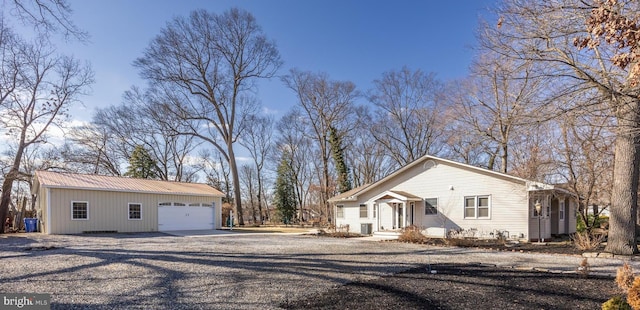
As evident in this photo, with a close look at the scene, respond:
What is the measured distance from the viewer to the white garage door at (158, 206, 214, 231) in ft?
67.4

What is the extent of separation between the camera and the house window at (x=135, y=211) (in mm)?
19141

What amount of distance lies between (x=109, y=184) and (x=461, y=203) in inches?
704

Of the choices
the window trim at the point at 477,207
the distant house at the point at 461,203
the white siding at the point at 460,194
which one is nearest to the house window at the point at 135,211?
the distant house at the point at 461,203

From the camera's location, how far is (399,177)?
1861 centimetres

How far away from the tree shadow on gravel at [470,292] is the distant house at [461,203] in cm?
831

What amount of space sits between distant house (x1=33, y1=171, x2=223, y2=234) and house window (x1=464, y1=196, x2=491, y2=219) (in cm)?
1531

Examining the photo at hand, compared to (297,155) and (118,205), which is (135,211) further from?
(297,155)

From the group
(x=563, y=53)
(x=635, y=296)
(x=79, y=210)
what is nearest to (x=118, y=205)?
(x=79, y=210)

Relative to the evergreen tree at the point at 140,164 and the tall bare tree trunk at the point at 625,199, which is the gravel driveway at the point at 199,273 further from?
the evergreen tree at the point at 140,164

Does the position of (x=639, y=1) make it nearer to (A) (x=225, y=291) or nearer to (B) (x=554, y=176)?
(A) (x=225, y=291)

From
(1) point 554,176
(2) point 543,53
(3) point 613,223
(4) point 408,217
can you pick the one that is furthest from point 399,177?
(2) point 543,53

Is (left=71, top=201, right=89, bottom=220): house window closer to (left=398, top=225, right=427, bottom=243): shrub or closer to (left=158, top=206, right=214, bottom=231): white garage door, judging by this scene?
(left=158, top=206, right=214, bottom=231): white garage door

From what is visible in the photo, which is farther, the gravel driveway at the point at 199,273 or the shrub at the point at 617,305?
the gravel driveway at the point at 199,273

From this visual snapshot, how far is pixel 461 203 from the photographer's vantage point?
16031 millimetres
